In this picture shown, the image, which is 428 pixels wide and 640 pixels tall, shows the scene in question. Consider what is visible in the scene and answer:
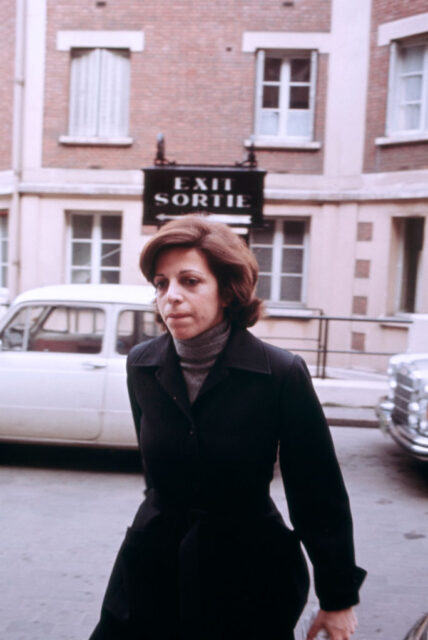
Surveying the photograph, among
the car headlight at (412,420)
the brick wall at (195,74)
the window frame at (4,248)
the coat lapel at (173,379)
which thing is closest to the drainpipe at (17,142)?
the brick wall at (195,74)

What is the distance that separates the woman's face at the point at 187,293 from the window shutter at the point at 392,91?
43.8ft

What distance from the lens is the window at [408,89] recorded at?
14.3 meters

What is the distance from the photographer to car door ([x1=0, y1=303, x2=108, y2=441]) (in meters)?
6.98

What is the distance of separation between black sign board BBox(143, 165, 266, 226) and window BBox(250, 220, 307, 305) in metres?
3.24

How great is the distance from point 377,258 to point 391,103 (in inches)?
118

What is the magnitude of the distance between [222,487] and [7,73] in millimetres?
15970

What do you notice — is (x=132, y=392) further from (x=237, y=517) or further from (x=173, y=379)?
(x=237, y=517)

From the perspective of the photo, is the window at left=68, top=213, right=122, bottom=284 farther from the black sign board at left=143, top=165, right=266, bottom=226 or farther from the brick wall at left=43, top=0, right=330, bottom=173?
the black sign board at left=143, top=165, right=266, bottom=226

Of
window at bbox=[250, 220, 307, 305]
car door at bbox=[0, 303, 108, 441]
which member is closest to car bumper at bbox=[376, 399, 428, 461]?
car door at bbox=[0, 303, 108, 441]

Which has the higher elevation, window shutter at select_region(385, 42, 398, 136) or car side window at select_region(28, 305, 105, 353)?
window shutter at select_region(385, 42, 398, 136)

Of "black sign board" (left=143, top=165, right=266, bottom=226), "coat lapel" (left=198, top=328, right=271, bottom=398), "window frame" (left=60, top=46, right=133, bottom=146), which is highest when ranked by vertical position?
"window frame" (left=60, top=46, right=133, bottom=146)

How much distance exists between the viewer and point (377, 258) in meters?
14.6

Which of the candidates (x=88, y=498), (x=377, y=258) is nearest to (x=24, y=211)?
(x=377, y=258)

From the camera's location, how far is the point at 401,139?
14250 millimetres
